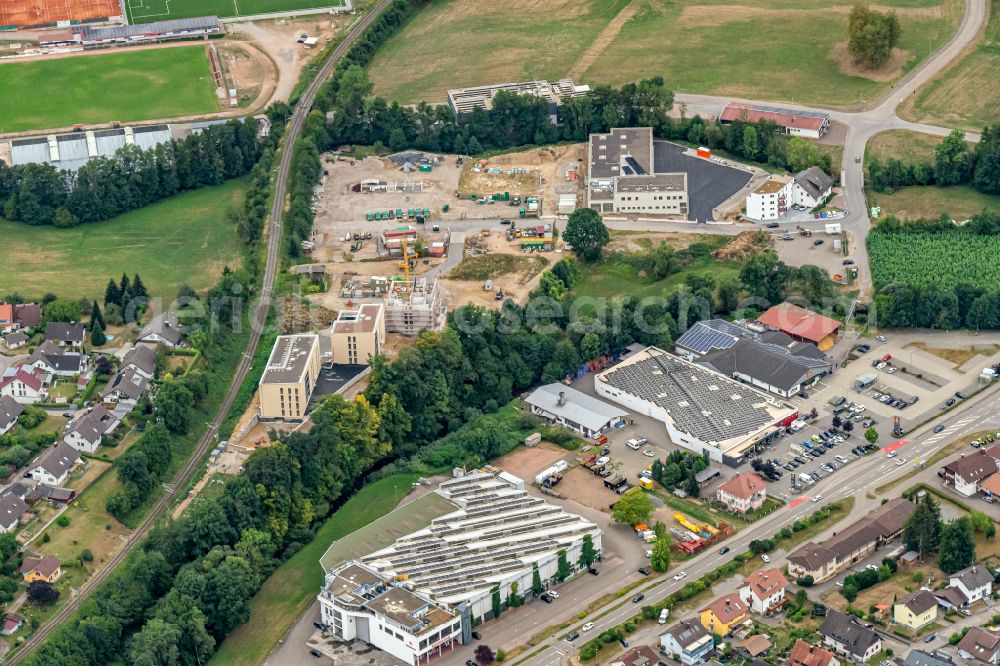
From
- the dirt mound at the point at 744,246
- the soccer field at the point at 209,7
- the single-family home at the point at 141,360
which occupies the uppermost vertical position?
the soccer field at the point at 209,7

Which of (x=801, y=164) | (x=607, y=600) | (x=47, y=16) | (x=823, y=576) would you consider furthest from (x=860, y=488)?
(x=47, y=16)

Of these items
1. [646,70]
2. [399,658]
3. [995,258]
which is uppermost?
[646,70]

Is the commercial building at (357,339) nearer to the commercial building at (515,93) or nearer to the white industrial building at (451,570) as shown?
the white industrial building at (451,570)

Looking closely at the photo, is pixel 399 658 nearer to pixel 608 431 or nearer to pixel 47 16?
pixel 608 431

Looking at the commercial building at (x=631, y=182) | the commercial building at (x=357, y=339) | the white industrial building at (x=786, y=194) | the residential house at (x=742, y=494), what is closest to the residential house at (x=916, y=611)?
the residential house at (x=742, y=494)

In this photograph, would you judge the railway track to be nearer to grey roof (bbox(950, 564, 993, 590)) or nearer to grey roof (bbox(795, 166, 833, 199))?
grey roof (bbox(795, 166, 833, 199))

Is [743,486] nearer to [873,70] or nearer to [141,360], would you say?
[141,360]
